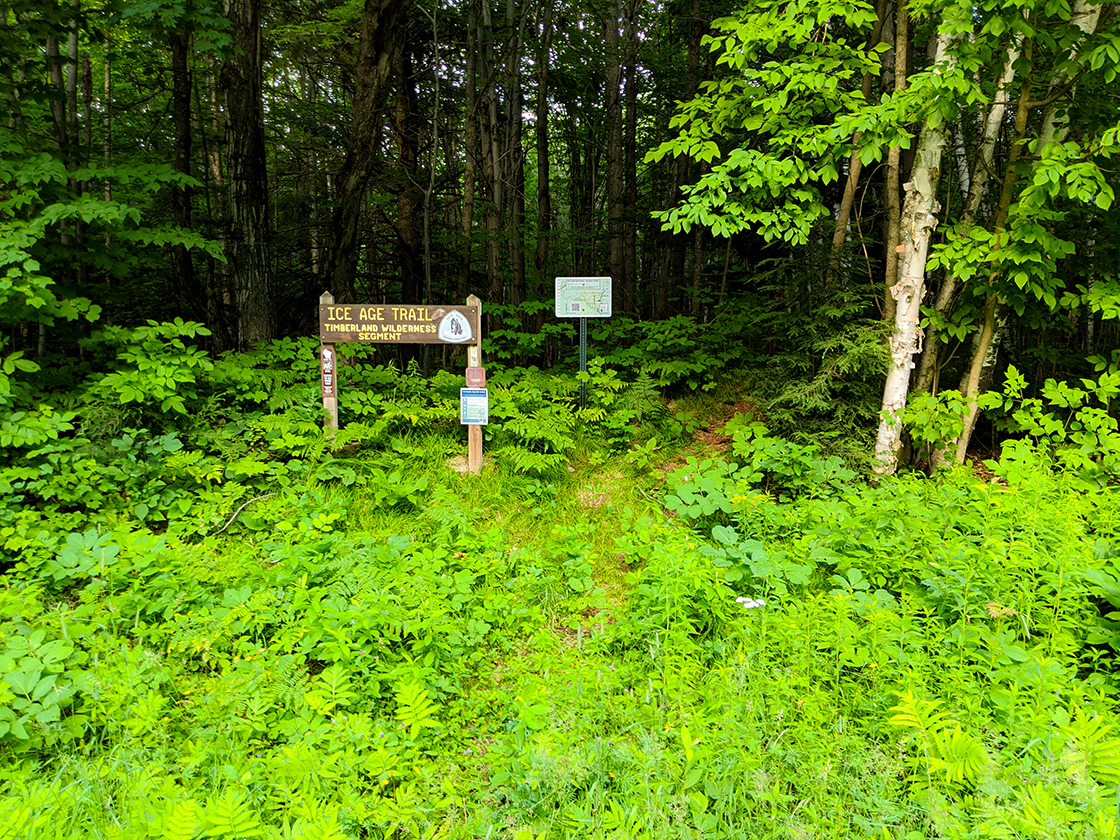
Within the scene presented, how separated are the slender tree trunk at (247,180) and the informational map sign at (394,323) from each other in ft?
5.61

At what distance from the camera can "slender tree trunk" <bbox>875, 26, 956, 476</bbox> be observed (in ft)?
16.8

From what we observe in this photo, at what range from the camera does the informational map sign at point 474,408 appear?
19.1 ft

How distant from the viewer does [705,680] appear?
9.75 ft

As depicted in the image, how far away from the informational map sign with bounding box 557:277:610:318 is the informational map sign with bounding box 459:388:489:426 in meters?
1.76

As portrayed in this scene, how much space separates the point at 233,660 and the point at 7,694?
3.02 ft

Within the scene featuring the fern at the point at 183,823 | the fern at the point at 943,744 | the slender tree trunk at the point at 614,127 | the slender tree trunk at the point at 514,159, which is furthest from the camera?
the slender tree trunk at the point at 614,127

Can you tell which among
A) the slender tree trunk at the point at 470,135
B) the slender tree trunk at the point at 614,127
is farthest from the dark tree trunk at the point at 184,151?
the slender tree trunk at the point at 614,127

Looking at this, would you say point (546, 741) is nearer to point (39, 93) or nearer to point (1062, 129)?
point (1062, 129)

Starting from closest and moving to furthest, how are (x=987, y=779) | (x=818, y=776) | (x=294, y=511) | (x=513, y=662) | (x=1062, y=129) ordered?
(x=987, y=779) → (x=818, y=776) → (x=513, y=662) → (x=294, y=511) → (x=1062, y=129)

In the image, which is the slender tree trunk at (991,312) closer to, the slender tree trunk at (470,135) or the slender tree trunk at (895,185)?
the slender tree trunk at (895,185)

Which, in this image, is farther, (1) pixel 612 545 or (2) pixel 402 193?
(2) pixel 402 193

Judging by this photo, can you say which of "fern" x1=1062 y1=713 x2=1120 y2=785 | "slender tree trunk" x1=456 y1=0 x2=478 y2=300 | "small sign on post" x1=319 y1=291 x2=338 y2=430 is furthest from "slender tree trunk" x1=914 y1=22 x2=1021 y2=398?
"slender tree trunk" x1=456 y1=0 x2=478 y2=300

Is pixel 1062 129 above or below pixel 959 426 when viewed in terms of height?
above

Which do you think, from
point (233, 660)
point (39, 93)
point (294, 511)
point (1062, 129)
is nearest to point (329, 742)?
point (233, 660)
